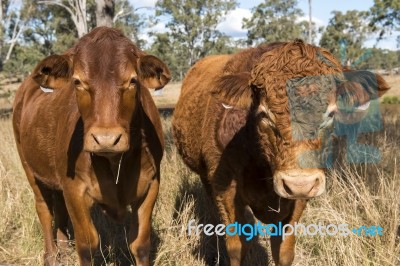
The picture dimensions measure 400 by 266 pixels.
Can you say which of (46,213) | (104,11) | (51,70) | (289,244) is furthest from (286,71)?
(104,11)

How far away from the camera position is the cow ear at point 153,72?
2883mm

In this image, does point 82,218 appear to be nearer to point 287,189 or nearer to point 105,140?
point 105,140

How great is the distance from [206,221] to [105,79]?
7.44ft

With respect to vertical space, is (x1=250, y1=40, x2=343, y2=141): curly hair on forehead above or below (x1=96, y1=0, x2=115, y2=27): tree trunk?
below

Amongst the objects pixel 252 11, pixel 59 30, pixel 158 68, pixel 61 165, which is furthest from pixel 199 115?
pixel 252 11

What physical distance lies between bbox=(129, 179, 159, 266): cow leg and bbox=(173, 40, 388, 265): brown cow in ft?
1.62

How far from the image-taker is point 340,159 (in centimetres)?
525

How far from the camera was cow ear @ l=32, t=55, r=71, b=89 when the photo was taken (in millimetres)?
2846

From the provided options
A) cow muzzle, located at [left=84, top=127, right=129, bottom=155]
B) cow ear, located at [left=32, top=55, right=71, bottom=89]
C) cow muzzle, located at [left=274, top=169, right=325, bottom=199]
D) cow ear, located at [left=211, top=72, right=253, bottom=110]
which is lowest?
cow muzzle, located at [left=274, top=169, right=325, bottom=199]

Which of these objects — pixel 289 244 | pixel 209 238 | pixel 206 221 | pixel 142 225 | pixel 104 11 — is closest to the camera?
pixel 289 244

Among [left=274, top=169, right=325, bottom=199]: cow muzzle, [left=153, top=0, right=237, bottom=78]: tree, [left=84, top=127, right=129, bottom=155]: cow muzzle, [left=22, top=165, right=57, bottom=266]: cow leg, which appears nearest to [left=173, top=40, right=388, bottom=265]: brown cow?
[left=274, top=169, right=325, bottom=199]: cow muzzle

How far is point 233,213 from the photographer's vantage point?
3.13 metres

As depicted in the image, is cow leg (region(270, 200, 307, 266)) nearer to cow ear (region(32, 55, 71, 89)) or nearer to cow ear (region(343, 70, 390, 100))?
cow ear (region(343, 70, 390, 100))

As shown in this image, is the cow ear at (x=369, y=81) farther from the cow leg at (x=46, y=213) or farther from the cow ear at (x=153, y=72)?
the cow leg at (x=46, y=213)
